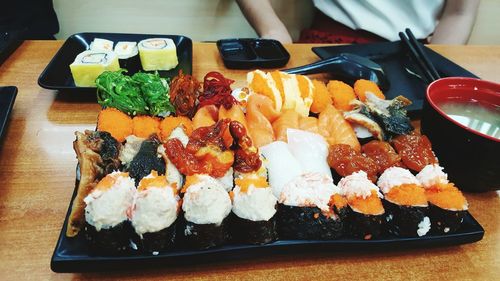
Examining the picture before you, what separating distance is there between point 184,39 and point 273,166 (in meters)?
1.31

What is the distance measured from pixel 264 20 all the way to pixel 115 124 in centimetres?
173

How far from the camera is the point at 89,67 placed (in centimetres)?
171

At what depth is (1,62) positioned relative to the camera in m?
1.93

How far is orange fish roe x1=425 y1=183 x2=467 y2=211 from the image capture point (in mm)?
1057

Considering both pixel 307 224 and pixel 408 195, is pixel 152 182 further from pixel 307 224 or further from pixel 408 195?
pixel 408 195

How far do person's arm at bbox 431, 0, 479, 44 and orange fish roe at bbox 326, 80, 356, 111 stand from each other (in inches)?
61.1

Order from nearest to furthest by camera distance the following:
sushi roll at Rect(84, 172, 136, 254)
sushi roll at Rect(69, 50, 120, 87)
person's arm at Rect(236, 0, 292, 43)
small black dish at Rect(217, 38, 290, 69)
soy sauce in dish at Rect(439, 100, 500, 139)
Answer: sushi roll at Rect(84, 172, 136, 254) → soy sauce in dish at Rect(439, 100, 500, 139) → sushi roll at Rect(69, 50, 120, 87) → small black dish at Rect(217, 38, 290, 69) → person's arm at Rect(236, 0, 292, 43)

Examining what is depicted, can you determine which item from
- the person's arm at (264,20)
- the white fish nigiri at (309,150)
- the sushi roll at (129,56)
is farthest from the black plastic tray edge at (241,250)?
the person's arm at (264,20)

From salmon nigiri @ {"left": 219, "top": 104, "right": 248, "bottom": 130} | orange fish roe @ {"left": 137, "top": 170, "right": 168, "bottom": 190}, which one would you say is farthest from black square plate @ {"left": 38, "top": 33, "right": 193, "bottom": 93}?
orange fish roe @ {"left": 137, "top": 170, "right": 168, "bottom": 190}

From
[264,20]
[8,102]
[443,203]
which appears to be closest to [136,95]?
[8,102]

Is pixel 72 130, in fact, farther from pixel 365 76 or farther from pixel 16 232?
pixel 365 76

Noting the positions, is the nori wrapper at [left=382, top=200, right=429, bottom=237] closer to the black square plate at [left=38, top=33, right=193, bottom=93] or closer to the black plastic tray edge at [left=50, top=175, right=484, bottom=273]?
the black plastic tray edge at [left=50, top=175, right=484, bottom=273]

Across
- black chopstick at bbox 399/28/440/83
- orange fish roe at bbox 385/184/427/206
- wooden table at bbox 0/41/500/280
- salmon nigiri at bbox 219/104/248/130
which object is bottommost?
wooden table at bbox 0/41/500/280

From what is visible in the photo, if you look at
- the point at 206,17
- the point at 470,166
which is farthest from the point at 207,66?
the point at 206,17
